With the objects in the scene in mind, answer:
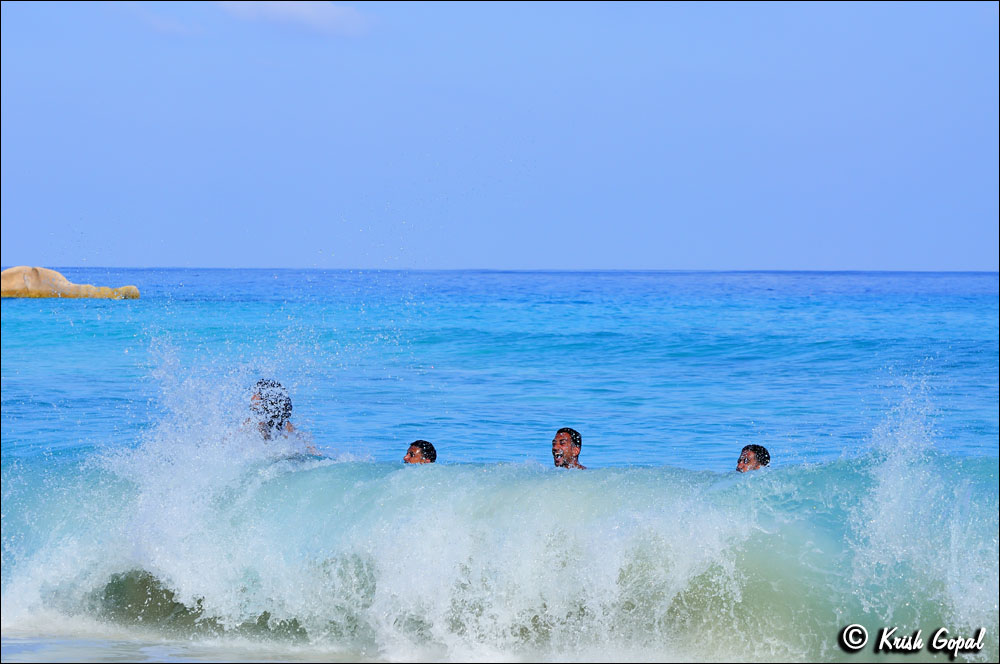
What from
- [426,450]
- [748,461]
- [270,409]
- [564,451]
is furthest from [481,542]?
[270,409]

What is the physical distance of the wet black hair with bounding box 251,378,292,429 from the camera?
8945 mm

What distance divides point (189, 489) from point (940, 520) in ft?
17.1

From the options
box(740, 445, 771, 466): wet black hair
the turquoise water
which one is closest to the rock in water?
the turquoise water

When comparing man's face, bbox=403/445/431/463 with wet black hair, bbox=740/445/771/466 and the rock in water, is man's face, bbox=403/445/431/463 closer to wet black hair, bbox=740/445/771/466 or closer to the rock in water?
wet black hair, bbox=740/445/771/466

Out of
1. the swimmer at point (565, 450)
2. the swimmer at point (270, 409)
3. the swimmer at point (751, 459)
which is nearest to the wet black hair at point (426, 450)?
the swimmer at point (565, 450)

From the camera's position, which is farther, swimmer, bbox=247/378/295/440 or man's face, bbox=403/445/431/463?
swimmer, bbox=247/378/295/440

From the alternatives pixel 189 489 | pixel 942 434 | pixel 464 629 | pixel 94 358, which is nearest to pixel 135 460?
pixel 189 489

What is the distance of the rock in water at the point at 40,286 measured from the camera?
31.6m

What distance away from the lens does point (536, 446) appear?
11594mm

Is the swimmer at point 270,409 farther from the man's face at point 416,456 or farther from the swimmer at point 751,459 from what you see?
the swimmer at point 751,459

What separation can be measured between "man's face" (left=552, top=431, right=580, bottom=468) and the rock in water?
25.6m

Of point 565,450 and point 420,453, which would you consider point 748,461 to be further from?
point 420,453

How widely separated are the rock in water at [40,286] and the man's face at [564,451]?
83.9 ft

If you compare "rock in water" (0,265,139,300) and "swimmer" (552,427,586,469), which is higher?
"rock in water" (0,265,139,300)
